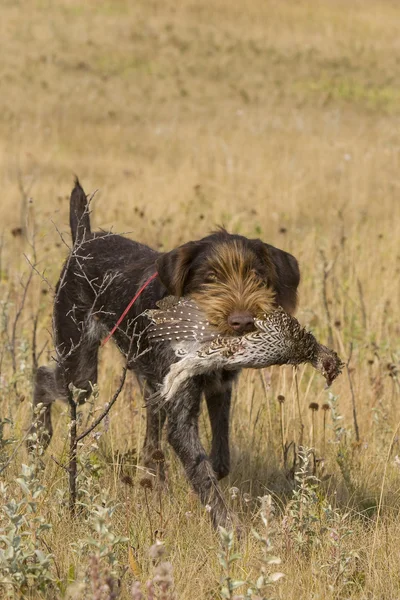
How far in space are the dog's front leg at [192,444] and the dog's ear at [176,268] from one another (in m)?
0.42

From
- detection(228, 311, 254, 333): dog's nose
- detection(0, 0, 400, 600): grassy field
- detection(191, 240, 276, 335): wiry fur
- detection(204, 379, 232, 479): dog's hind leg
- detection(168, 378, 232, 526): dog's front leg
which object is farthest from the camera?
detection(204, 379, 232, 479): dog's hind leg

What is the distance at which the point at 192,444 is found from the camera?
385cm

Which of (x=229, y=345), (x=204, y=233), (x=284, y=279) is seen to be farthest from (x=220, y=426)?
(x=204, y=233)

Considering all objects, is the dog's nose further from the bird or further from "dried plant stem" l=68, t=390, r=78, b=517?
"dried plant stem" l=68, t=390, r=78, b=517

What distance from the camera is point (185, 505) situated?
3875 mm

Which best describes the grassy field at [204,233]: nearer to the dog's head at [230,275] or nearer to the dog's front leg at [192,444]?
the dog's front leg at [192,444]

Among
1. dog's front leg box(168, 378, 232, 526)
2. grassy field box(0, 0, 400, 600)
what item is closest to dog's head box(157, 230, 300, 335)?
dog's front leg box(168, 378, 232, 526)

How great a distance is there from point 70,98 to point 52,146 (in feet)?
19.0

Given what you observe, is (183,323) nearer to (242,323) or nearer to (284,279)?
(242,323)

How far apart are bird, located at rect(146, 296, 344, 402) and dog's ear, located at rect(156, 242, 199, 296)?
91 mm

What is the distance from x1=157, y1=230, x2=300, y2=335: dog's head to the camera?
11.8ft

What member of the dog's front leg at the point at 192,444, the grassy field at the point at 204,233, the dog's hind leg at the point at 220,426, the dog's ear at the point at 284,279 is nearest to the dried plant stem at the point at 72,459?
the grassy field at the point at 204,233

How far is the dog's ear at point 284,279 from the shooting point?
3.99m

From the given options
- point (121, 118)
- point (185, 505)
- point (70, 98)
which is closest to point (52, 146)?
point (121, 118)
